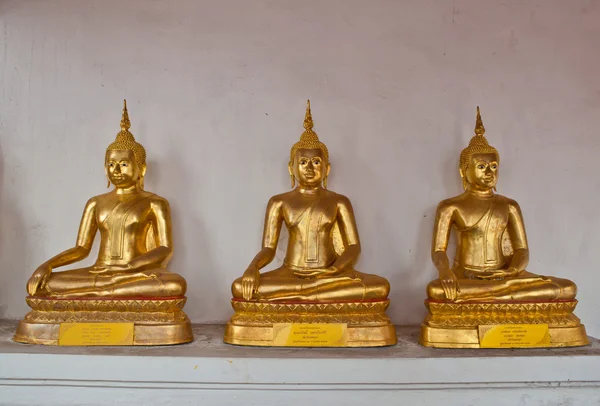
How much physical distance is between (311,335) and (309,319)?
0.07 metres

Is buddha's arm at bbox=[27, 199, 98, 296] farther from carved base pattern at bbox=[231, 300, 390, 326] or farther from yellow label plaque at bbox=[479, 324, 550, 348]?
yellow label plaque at bbox=[479, 324, 550, 348]

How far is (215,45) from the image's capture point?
3.90 metres

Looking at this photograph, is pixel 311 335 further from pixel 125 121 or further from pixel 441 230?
pixel 125 121

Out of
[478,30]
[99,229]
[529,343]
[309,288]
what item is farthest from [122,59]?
[529,343]

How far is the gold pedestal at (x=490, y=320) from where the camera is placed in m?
2.99

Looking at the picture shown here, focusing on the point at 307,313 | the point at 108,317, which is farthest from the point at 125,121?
the point at 307,313

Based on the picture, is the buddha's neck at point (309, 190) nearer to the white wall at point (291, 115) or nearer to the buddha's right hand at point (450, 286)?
the white wall at point (291, 115)

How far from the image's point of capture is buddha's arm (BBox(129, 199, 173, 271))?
327 cm

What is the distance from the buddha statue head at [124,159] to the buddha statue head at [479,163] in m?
1.74

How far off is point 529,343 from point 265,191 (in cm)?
164

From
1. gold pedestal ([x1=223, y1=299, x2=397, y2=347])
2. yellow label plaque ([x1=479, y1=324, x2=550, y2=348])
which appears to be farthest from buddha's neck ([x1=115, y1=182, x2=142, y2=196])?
Result: yellow label plaque ([x1=479, y1=324, x2=550, y2=348])

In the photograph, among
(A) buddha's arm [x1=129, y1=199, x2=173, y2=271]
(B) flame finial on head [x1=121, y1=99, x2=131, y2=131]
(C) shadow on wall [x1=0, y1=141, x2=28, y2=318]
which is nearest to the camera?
(A) buddha's arm [x1=129, y1=199, x2=173, y2=271]

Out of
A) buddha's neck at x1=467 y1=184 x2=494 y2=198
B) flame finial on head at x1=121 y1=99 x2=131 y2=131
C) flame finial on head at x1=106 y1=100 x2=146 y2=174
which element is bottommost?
buddha's neck at x1=467 y1=184 x2=494 y2=198

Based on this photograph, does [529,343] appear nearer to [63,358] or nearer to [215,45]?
[63,358]
